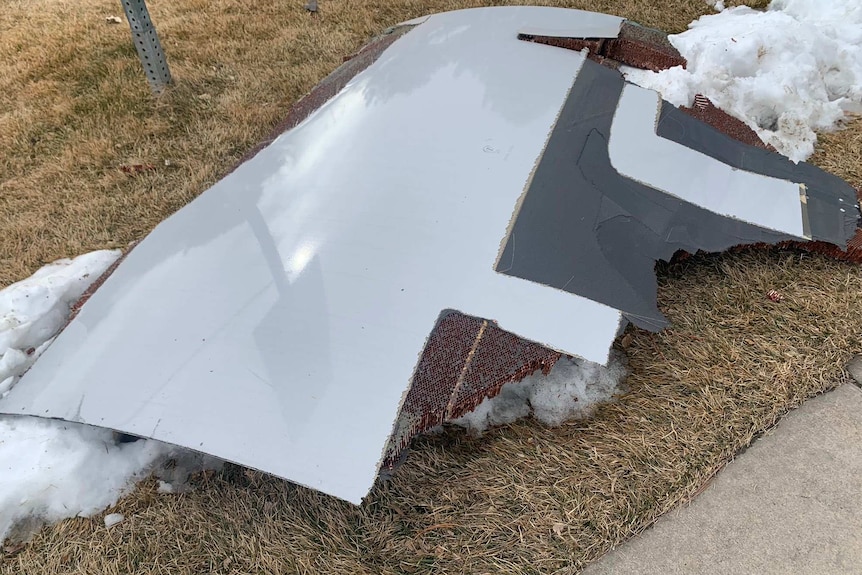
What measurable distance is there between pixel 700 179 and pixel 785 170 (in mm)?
405

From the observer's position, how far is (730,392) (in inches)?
65.2

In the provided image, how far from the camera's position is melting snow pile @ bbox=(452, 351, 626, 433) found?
5.45 ft

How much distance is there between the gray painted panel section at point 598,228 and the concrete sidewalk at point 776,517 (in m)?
0.51

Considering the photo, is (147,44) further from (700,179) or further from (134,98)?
(700,179)

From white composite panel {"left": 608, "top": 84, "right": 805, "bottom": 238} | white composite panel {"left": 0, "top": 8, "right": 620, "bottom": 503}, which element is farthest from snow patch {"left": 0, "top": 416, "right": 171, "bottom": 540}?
white composite panel {"left": 608, "top": 84, "right": 805, "bottom": 238}

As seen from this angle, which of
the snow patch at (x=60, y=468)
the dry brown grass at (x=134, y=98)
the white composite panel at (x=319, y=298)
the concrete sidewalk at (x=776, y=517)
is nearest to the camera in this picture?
the white composite panel at (x=319, y=298)

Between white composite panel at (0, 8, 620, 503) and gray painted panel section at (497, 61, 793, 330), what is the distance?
2.4 inches

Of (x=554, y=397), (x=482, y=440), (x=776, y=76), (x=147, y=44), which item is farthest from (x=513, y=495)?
(x=147, y=44)

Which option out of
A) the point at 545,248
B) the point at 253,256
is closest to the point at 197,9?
the point at 253,256

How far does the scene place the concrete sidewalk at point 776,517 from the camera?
4.41 feet

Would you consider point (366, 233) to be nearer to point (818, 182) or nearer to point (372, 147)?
A: point (372, 147)

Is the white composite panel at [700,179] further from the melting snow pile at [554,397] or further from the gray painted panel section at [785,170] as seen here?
the melting snow pile at [554,397]

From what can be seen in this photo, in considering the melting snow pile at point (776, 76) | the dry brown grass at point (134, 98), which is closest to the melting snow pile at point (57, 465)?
the dry brown grass at point (134, 98)

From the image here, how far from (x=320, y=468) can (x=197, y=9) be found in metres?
4.29
